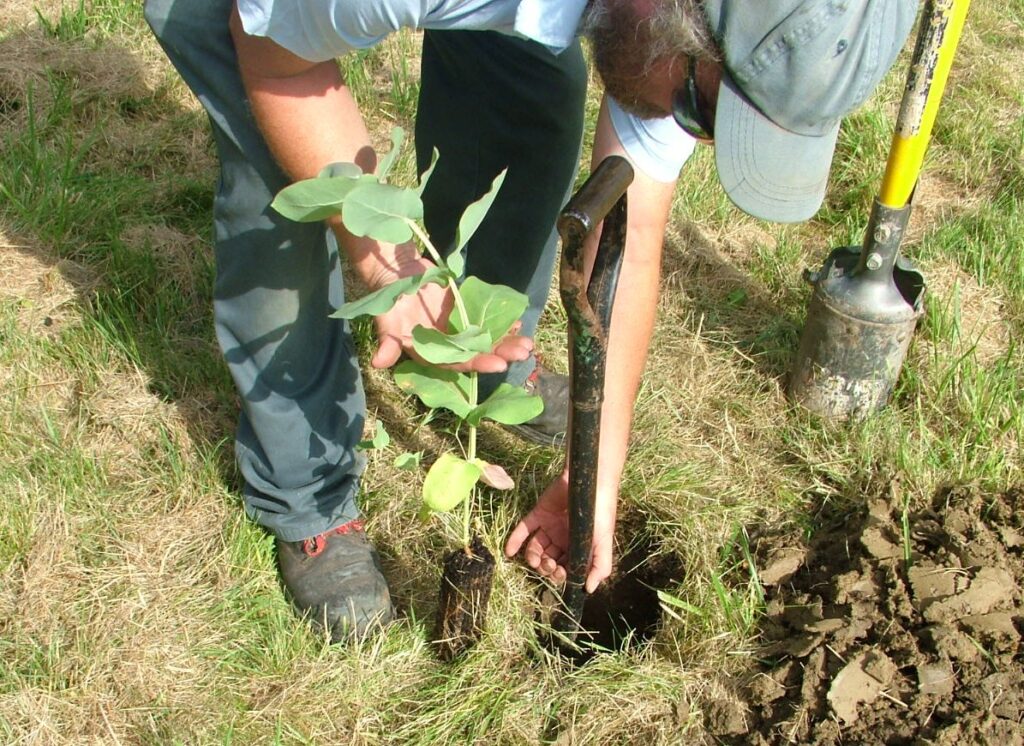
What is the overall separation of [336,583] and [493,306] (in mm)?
911

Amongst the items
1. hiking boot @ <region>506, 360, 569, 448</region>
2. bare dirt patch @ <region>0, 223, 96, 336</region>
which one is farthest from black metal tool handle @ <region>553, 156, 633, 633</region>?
bare dirt patch @ <region>0, 223, 96, 336</region>

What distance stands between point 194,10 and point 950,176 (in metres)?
2.83

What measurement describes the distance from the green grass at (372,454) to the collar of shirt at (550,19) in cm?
122

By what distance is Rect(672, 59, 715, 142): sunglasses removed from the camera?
5.13 ft

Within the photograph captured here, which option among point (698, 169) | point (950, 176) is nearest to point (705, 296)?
point (698, 169)

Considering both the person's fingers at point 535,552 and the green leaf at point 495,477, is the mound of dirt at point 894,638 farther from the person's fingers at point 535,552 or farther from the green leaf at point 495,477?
the green leaf at point 495,477

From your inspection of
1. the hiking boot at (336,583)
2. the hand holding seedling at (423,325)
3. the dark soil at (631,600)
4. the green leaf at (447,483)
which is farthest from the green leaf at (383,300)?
the dark soil at (631,600)

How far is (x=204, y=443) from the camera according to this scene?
2568 mm

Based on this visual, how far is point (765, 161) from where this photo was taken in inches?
62.1

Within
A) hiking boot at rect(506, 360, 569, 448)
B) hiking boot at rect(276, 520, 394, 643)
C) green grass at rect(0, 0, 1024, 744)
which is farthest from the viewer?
hiking boot at rect(506, 360, 569, 448)

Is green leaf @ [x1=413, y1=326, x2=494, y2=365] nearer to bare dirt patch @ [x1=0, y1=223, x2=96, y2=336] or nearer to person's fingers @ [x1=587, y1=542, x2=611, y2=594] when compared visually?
person's fingers @ [x1=587, y1=542, x2=611, y2=594]

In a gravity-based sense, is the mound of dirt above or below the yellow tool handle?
below

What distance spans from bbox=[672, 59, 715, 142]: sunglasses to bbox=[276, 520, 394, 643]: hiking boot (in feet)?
4.01

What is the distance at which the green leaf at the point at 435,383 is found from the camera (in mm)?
Answer: 1725
